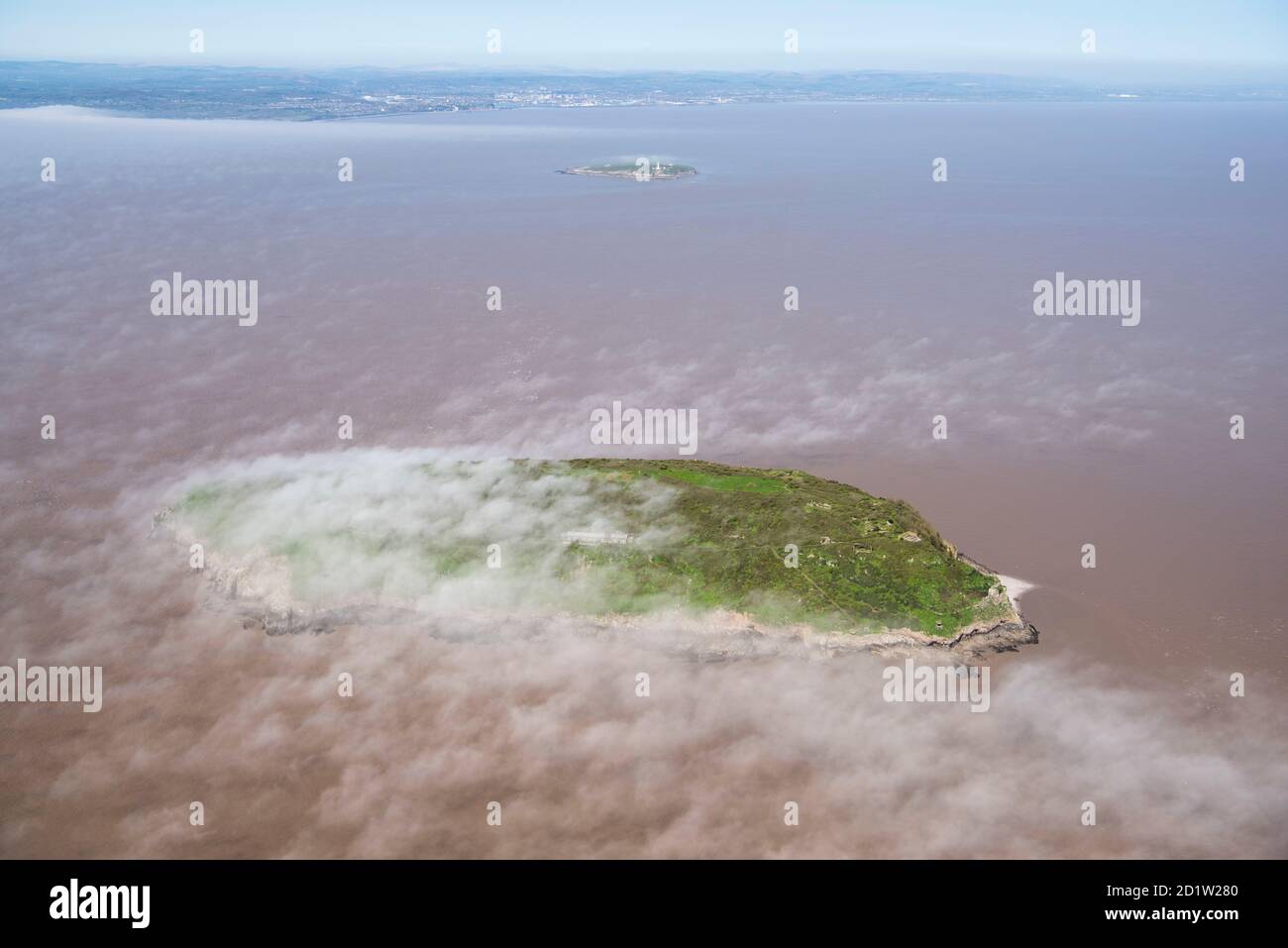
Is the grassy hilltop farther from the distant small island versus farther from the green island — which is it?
the distant small island

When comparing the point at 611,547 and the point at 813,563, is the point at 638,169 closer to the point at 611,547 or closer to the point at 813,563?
the point at 611,547

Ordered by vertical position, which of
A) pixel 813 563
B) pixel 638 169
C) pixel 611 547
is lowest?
pixel 813 563

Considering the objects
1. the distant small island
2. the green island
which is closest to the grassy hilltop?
the green island

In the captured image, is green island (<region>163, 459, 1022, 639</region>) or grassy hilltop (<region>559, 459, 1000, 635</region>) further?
green island (<region>163, 459, 1022, 639</region>)

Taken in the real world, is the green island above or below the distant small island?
below

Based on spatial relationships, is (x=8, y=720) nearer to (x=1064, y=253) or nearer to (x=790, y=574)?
(x=790, y=574)

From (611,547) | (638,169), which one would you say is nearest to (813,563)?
(611,547)
